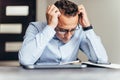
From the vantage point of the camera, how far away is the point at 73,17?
4.75ft

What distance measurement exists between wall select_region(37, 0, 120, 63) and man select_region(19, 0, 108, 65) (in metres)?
1.28

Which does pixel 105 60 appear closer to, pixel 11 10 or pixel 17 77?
pixel 17 77

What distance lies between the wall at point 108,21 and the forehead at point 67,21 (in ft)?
4.95

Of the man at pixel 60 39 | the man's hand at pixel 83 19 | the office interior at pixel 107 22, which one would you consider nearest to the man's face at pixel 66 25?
the man at pixel 60 39

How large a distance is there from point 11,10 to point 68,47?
2.48 meters

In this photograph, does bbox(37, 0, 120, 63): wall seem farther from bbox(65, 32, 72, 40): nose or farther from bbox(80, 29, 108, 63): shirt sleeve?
bbox(65, 32, 72, 40): nose

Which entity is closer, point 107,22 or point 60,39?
point 60,39

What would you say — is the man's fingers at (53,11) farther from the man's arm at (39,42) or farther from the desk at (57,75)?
the desk at (57,75)

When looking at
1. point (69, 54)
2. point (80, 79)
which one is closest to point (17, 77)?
point (80, 79)

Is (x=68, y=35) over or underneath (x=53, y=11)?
underneath

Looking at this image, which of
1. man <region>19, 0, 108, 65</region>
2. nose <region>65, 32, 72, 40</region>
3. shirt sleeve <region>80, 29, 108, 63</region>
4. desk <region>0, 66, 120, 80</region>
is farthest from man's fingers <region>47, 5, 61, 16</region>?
desk <region>0, 66, 120, 80</region>

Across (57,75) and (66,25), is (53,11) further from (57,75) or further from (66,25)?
(57,75)

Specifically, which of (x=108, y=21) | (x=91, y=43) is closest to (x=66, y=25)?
(x=91, y=43)

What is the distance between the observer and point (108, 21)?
2.98 m
